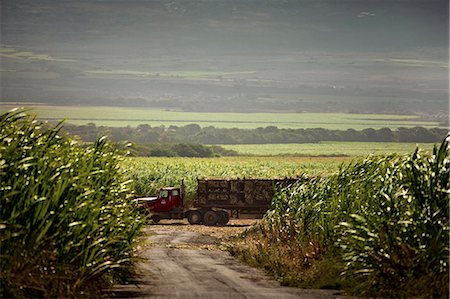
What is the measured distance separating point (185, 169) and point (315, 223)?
55610mm

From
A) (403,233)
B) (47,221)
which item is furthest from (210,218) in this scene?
(47,221)

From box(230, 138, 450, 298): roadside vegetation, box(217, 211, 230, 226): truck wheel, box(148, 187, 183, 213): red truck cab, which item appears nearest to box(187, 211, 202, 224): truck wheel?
box(148, 187, 183, 213): red truck cab

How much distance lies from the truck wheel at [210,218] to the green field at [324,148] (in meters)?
90.4

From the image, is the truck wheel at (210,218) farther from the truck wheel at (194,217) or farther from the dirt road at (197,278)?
the dirt road at (197,278)

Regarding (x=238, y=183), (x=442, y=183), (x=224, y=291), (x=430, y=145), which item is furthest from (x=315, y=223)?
(x=430, y=145)

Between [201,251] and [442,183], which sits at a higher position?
[442,183]

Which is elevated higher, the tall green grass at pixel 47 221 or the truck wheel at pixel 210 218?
the tall green grass at pixel 47 221

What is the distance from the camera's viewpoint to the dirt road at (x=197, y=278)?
23.2 m

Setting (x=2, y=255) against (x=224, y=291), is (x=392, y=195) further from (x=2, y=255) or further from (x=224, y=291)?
(x=2, y=255)

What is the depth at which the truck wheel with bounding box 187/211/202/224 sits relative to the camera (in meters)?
61.6

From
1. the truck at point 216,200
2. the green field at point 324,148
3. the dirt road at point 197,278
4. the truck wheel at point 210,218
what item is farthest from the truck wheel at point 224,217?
the green field at point 324,148

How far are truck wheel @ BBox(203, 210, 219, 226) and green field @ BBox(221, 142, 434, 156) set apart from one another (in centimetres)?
9044

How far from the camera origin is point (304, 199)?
108 ft

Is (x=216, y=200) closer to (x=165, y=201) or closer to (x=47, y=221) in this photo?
(x=165, y=201)
